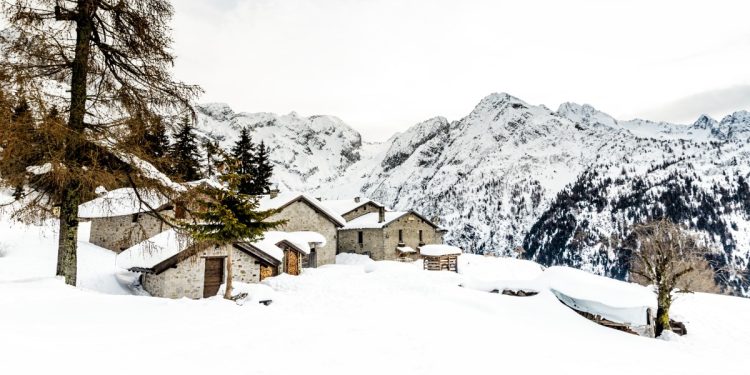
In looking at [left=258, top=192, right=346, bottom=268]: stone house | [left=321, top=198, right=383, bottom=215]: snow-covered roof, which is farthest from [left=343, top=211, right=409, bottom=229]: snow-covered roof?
[left=258, top=192, right=346, bottom=268]: stone house

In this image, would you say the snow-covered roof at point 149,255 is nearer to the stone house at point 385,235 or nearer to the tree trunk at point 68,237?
the tree trunk at point 68,237

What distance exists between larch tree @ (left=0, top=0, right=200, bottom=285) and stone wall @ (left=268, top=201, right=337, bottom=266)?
26.1m

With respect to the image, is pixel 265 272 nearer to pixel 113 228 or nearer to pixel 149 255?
pixel 149 255

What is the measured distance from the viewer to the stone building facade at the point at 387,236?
155 feet

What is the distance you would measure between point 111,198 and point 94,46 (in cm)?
386

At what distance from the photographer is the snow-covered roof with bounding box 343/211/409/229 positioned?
4805 centimetres

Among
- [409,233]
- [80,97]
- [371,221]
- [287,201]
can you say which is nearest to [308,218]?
[287,201]

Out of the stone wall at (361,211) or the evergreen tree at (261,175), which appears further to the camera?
the stone wall at (361,211)

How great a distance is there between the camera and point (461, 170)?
639ft

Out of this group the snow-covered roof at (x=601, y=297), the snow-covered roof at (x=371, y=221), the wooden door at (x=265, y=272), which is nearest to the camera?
the snow-covered roof at (x=601, y=297)

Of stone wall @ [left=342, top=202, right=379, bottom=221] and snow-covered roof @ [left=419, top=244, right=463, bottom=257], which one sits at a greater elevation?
stone wall @ [left=342, top=202, right=379, bottom=221]

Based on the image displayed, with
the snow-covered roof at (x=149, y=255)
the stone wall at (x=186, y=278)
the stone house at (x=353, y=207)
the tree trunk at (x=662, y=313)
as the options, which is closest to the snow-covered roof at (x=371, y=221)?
the stone house at (x=353, y=207)

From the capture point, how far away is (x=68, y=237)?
9.26m

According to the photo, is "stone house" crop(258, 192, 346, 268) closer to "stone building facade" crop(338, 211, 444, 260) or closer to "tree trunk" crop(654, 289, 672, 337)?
"stone building facade" crop(338, 211, 444, 260)
